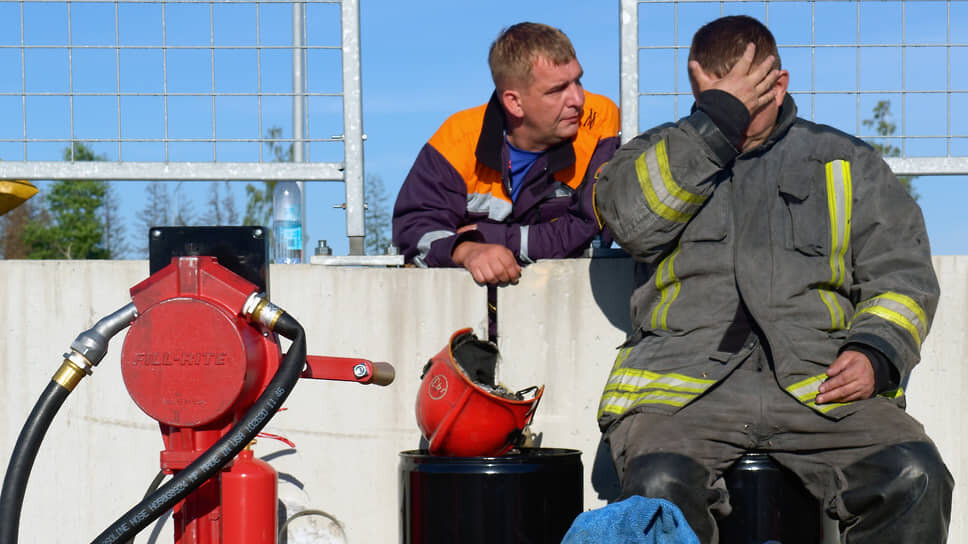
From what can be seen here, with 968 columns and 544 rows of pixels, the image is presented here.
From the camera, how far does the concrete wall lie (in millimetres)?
3486

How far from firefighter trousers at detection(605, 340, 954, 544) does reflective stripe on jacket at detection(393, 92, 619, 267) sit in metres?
0.88

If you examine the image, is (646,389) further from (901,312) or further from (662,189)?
(901,312)

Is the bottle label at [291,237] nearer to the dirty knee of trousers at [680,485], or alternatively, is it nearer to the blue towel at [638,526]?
the dirty knee of trousers at [680,485]

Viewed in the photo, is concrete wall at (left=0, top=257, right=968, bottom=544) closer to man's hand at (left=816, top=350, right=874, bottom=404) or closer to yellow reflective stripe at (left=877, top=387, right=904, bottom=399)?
yellow reflective stripe at (left=877, top=387, right=904, bottom=399)

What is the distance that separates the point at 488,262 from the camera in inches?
133

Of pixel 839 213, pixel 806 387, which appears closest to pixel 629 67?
pixel 839 213

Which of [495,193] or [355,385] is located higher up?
[495,193]

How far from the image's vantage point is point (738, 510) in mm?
2682

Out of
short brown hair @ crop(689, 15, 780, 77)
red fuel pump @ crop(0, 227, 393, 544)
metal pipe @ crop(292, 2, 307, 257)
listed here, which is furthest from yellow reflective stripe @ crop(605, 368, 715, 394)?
metal pipe @ crop(292, 2, 307, 257)

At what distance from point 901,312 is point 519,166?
1.43 m

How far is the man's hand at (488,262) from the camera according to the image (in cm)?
339

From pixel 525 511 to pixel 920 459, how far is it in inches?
39.4

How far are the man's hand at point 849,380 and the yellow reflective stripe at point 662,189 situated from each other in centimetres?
56

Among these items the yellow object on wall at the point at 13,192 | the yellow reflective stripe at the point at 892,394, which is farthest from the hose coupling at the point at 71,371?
the yellow reflective stripe at the point at 892,394
